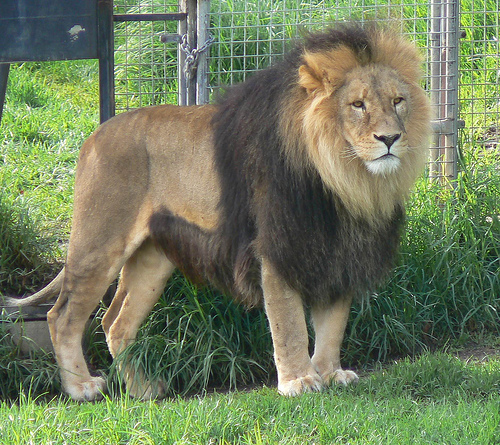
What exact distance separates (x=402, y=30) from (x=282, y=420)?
2.86m

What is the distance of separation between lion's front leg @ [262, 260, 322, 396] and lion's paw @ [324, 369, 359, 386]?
0.43 ft

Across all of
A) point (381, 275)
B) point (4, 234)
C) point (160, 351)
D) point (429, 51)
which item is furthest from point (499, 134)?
point (4, 234)

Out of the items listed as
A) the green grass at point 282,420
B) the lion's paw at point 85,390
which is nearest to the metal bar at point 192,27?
the lion's paw at point 85,390

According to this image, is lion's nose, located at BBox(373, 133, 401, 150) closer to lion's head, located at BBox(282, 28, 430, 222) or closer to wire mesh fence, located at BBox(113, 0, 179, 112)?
lion's head, located at BBox(282, 28, 430, 222)

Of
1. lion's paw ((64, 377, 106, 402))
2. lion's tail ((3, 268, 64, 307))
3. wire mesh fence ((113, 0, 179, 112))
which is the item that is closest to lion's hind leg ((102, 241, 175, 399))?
lion's paw ((64, 377, 106, 402))

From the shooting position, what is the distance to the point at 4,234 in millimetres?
5605

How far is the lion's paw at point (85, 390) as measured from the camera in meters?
4.66

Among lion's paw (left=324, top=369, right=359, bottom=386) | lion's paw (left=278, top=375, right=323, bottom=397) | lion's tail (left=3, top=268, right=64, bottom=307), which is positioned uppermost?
lion's tail (left=3, top=268, right=64, bottom=307)

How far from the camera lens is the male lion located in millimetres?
3914

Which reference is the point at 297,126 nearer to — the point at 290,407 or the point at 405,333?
the point at 290,407

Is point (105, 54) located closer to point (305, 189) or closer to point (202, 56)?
point (202, 56)

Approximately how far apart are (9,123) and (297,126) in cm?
483

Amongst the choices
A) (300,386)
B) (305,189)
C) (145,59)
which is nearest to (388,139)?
(305,189)

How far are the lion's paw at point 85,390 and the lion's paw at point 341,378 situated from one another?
4.26 feet
